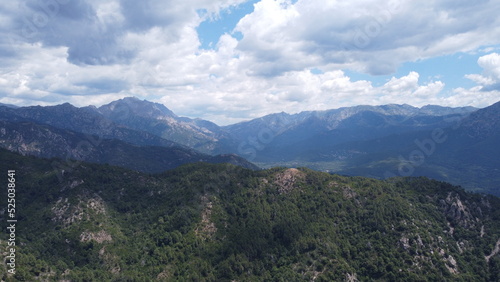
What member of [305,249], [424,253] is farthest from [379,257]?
[305,249]

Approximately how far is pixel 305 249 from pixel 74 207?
147222 millimetres

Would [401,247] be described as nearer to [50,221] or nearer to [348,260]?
[348,260]

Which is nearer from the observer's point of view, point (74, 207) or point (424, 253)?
point (424, 253)

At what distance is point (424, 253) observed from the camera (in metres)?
180

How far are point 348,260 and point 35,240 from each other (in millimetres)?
177269

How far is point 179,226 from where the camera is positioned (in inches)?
7726

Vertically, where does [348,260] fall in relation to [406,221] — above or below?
below

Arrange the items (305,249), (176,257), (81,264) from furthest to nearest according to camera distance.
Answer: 1. (305,249)
2. (176,257)
3. (81,264)

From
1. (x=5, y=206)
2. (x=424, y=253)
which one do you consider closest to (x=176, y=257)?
(x=5, y=206)

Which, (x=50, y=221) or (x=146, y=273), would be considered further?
(x=50, y=221)

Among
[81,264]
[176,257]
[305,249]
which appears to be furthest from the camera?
[305,249]

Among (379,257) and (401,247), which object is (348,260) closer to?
(379,257)

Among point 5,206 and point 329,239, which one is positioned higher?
point 5,206

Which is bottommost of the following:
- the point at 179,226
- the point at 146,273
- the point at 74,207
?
the point at 146,273
